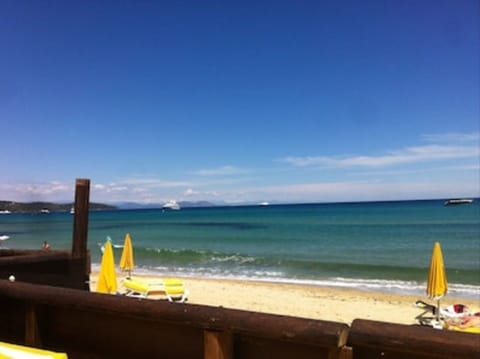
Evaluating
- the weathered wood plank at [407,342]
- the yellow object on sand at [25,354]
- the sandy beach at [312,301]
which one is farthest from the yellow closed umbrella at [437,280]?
the yellow object on sand at [25,354]

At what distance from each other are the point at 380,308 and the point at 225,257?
16.2 m

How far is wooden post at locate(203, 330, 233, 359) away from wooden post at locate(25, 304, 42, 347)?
1.19 m

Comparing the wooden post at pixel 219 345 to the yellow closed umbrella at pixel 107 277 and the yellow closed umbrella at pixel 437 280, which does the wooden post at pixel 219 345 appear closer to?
the yellow closed umbrella at pixel 107 277

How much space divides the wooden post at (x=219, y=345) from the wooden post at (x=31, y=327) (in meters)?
1.19

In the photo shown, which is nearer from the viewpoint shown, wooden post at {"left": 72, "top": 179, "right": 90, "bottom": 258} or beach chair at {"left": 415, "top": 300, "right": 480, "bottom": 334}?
wooden post at {"left": 72, "top": 179, "right": 90, "bottom": 258}

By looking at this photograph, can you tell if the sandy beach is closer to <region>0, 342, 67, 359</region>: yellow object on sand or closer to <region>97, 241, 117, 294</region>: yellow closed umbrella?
<region>97, 241, 117, 294</region>: yellow closed umbrella

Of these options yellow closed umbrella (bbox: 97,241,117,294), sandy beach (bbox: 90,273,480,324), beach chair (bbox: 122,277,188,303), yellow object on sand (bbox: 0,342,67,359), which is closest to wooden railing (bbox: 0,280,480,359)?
yellow object on sand (bbox: 0,342,67,359)

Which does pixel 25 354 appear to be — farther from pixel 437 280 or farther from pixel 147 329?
pixel 437 280

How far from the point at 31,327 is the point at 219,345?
1269 millimetres

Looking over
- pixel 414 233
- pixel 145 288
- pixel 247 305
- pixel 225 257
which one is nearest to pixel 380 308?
pixel 247 305

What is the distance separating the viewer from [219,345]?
6.21 feet

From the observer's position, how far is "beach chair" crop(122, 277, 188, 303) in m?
10.9

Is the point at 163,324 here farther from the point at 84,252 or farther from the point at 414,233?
the point at 414,233

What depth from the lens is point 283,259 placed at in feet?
84.4
